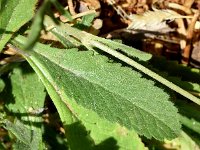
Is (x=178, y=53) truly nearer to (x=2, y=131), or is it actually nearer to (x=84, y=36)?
(x=84, y=36)

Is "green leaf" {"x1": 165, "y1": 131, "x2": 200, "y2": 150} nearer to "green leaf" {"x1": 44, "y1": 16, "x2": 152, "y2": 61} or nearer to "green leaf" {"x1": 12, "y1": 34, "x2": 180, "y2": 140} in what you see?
"green leaf" {"x1": 12, "y1": 34, "x2": 180, "y2": 140}

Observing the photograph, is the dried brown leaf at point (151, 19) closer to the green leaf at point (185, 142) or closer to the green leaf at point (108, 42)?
the green leaf at point (108, 42)

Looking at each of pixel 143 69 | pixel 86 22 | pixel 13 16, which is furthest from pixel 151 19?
pixel 13 16

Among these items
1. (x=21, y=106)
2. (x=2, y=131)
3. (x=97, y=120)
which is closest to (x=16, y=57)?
(x=21, y=106)

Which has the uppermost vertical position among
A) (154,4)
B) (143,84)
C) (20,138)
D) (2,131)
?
(154,4)

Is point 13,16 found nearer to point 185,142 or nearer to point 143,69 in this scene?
point 143,69

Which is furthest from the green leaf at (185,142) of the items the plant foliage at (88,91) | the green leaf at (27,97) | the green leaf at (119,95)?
A: the green leaf at (27,97)
